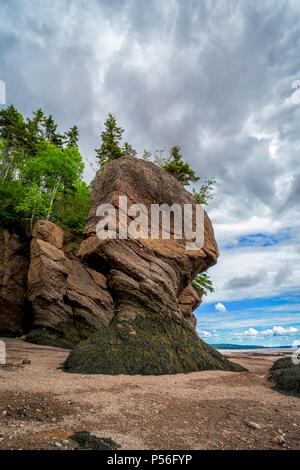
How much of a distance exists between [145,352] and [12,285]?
42.0 ft

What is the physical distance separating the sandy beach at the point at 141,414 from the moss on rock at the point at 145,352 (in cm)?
102

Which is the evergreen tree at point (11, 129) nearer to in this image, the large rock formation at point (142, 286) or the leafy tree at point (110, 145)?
the leafy tree at point (110, 145)

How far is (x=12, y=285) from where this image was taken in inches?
642

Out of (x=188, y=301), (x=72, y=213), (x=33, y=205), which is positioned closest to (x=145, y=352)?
(x=188, y=301)

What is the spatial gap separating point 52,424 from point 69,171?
23.5m

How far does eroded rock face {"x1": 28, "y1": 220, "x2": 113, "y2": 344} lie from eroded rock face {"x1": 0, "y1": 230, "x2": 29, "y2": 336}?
67.8 inches

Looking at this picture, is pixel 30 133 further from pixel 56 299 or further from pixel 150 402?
pixel 150 402

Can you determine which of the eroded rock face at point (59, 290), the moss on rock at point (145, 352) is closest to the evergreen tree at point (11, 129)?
the eroded rock face at point (59, 290)

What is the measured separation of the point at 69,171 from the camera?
77.5 feet

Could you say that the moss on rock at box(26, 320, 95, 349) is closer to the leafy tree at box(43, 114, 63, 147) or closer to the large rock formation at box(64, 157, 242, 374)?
the large rock formation at box(64, 157, 242, 374)

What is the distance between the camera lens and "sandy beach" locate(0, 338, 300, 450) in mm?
2736

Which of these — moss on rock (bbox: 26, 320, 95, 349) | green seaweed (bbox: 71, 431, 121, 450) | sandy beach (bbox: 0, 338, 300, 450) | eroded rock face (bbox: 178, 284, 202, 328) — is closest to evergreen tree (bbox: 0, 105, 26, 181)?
moss on rock (bbox: 26, 320, 95, 349)

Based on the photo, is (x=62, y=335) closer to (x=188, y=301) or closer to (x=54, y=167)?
(x=188, y=301)

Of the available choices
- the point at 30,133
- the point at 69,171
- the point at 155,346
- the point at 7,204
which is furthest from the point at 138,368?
the point at 30,133
